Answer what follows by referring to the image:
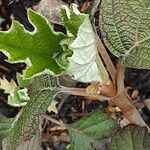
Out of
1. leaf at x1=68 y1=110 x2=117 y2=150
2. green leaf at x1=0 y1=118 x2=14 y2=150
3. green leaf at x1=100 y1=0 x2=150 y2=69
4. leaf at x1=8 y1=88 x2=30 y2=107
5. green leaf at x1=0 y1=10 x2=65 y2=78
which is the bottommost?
leaf at x1=68 y1=110 x2=117 y2=150

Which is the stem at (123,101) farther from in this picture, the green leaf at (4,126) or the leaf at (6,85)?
the leaf at (6,85)

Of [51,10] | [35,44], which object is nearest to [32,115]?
[35,44]

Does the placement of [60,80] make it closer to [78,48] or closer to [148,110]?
[78,48]

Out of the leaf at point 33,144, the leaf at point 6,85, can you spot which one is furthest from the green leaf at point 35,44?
the leaf at point 6,85

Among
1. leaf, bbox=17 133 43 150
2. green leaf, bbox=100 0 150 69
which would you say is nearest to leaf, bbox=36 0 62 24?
green leaf, bbox=100 0 150 69

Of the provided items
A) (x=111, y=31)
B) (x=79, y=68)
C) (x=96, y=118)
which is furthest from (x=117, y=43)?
(x=96, y=118)

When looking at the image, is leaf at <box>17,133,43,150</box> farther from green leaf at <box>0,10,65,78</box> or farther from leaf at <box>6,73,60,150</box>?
green leaf at <box>0,10,65,78</box>
